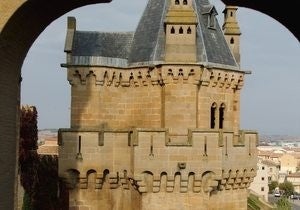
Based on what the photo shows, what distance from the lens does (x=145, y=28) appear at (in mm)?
26250

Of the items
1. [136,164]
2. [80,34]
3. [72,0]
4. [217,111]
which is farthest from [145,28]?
[72,0]

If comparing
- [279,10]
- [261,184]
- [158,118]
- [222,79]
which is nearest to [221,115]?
[222,79]

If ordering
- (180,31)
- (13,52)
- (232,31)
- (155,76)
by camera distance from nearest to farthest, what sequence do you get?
(13,52) < (180,31) < (155,76) < (232,31)

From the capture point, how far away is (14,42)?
33.7ft

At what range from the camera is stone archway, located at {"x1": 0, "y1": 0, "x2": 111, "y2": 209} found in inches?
378

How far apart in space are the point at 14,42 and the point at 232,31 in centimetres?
1967

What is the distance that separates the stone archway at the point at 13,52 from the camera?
9.61 meters

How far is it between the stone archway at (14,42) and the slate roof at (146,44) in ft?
45.0

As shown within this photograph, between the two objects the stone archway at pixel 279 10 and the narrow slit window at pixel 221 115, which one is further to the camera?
the narrow slit window at pixel 221 115

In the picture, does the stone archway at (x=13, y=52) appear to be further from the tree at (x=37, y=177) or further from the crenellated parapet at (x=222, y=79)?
the tree at (x=37, y=177)

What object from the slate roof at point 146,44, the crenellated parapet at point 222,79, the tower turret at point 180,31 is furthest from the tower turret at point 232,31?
the tower turret at point 180,31

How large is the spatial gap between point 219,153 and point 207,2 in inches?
285

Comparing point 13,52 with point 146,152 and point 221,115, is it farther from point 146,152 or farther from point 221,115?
point 221,115

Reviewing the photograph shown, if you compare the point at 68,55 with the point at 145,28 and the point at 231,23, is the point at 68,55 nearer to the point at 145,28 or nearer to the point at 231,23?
the point at 145,28
